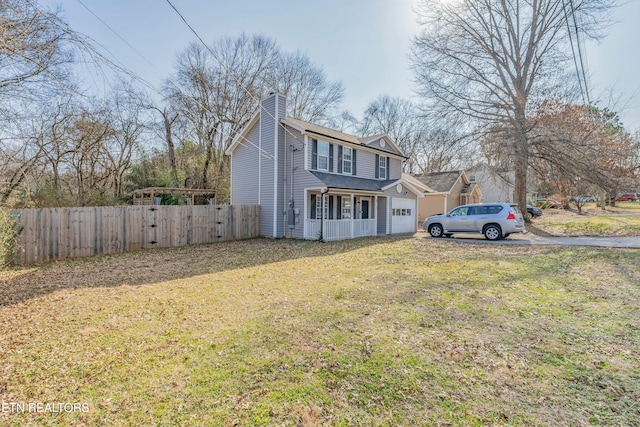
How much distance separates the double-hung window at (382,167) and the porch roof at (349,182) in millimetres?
732

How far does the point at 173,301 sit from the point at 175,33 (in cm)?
657

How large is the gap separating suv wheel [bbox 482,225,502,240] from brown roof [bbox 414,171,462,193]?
11420 millimetres

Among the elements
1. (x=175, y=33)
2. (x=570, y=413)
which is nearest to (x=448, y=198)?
(x=175, y=33)

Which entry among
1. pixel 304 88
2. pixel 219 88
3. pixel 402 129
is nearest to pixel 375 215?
pixel 304 88

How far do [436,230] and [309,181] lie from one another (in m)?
7.32

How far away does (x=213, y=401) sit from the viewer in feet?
8.74

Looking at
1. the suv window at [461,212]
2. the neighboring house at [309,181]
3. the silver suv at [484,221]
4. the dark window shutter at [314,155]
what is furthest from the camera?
the suv window at [461,212]

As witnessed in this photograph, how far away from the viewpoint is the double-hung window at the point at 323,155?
15.2 m

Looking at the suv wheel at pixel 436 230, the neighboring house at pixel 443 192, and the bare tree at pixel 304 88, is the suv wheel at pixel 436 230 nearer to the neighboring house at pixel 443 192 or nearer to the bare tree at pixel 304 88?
the neighboring house at pixel 443 192

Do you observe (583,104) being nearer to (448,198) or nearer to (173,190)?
(448,198)

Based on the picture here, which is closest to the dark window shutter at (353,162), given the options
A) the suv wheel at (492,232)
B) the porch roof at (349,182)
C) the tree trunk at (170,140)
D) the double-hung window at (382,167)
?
the porch roof at (349,182)

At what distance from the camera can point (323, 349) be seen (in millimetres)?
3621

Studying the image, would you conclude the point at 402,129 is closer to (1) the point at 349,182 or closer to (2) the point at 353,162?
(2) the point at 353,162

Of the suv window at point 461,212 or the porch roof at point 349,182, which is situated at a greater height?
the porch roof at point 349,182
